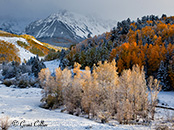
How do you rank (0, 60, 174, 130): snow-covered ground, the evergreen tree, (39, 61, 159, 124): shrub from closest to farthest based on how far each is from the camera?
(0, 60, 174, 130): snow-covered ground
(39, 61, 159, 124): shrub
the evergreen tree

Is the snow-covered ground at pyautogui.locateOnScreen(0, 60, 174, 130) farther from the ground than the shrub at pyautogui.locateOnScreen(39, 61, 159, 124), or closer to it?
closer to it

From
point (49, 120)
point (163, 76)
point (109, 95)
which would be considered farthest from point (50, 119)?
point (163, 76)

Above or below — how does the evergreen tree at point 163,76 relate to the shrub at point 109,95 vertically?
above

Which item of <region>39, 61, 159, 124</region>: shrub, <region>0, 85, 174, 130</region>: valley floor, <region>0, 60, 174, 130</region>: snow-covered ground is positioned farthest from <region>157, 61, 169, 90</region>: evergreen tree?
<region>0, 85, 174, 130</region>: valley floor

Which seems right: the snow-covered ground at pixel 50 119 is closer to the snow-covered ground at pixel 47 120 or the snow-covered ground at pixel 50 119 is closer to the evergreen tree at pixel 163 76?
the snow-covered ground at pixel 47 120

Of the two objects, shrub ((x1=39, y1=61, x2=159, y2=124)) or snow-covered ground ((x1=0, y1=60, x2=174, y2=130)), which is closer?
snow-covered ground ((x1=0, y1=60, x2=174, y2=130))

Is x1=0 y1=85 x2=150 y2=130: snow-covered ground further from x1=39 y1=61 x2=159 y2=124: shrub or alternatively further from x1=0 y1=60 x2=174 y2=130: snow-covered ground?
x1=39 y1=61 x2=159 y2=124: shrub

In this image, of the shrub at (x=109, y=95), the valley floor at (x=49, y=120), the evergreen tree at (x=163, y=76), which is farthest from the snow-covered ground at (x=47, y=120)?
the evergreen tree at (x=163, y=76)

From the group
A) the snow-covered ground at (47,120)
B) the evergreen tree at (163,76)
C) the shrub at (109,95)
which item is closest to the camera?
the snow-covered ground at (47,120)

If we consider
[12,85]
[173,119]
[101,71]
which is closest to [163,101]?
[173,119]

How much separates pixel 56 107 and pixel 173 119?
559 inches

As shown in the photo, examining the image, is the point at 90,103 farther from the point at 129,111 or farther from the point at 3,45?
the point at 3,45

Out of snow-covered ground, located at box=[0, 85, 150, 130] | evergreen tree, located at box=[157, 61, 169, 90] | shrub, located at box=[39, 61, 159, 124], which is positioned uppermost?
evergreen tree, located at box=[157, 61, 169, 90]

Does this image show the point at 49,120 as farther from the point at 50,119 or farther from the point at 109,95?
the point at 109,95
